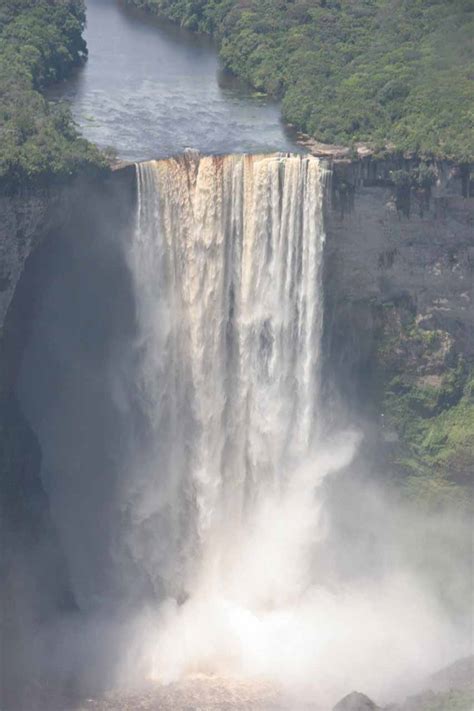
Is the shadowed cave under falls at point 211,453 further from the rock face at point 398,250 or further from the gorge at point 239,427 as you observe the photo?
the rock face at point 398,250

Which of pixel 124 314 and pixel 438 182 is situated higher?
pixel 438 182

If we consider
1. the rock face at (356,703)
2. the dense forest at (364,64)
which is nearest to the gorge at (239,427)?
the rock face at (356,703)

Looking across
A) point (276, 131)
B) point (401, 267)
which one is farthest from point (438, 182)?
point (276, 131)

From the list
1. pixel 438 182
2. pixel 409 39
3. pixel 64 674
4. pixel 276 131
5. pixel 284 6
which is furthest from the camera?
pixel 284 6

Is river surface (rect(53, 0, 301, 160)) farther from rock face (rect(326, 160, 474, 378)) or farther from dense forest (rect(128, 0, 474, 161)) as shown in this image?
rock face (rect(326, 160, 474, 378))

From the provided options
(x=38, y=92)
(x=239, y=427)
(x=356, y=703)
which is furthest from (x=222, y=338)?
(x=38, y=92)

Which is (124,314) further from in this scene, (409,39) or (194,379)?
(409,39)

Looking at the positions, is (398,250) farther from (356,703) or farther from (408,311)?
(356,703)
